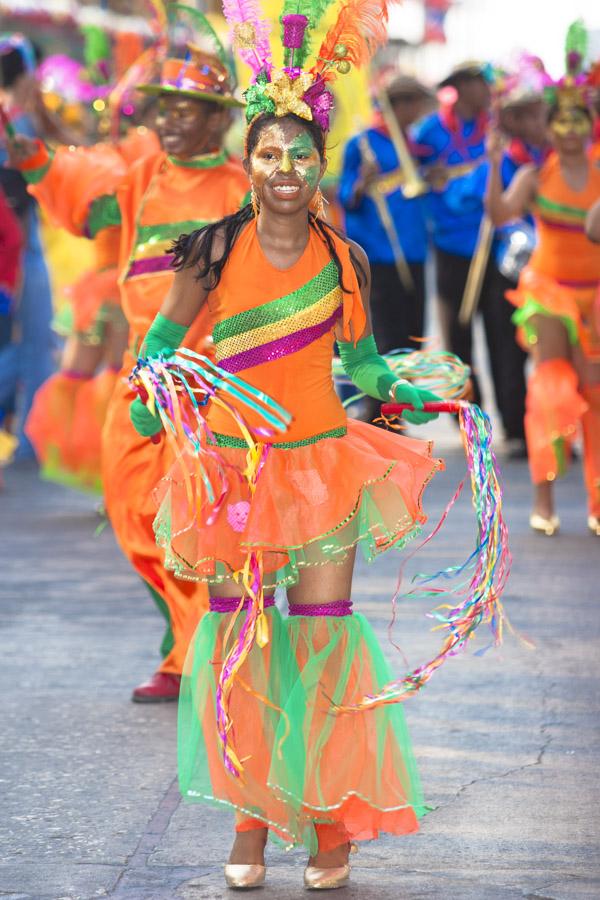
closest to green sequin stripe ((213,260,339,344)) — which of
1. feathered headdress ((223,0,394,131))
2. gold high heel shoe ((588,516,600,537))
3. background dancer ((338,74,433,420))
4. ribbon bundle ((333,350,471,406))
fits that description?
feathered headdress ((223,0,394,131))

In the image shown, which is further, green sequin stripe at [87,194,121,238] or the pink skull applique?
green sequin stripe at [87,194,121,238]

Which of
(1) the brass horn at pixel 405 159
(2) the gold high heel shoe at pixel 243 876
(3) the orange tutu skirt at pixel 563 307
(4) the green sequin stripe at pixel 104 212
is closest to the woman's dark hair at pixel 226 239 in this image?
(2) the gold high heel shoe at pixel 243 876

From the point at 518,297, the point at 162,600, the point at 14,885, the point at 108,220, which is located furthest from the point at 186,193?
the point at 518,297

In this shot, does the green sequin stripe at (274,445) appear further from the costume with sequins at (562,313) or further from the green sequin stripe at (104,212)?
the costume with sequins at (562,313)

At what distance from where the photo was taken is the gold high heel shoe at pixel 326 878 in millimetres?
4223

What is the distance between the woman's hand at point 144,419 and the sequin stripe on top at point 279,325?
0.21m

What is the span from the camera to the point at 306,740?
4273 millimetres

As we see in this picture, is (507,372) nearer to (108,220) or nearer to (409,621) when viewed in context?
(409,621)

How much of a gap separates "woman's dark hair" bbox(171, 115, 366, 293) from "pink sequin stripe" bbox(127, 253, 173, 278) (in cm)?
152

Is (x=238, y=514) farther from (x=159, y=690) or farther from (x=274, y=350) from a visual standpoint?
(x=159, y=690)

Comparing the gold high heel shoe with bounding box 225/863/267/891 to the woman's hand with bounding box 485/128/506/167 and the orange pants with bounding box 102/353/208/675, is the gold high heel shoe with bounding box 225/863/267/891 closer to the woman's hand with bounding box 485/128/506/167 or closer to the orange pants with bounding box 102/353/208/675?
the orange pants with bounding box 102/353/208/675

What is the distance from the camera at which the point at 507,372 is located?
12.7 m

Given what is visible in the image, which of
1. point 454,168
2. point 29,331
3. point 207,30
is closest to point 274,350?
point 207,30

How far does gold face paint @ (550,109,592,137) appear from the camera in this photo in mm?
9125
